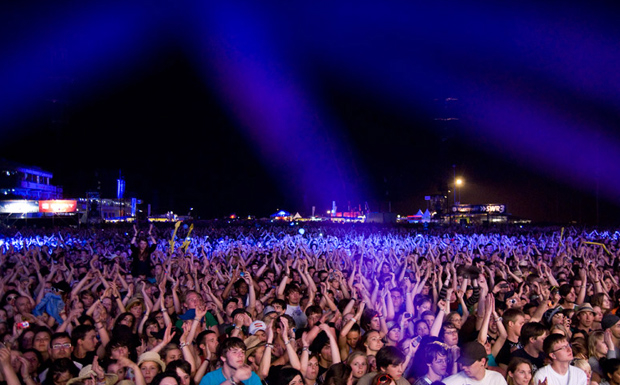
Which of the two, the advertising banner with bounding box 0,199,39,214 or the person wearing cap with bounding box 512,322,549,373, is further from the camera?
the advertising banner with bounding box 0,199,39,214

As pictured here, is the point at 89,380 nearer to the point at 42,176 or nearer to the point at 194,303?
the point at 194,303

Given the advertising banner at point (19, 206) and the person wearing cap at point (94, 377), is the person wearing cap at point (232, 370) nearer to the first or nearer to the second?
the person wearing cap at point (94, 377)

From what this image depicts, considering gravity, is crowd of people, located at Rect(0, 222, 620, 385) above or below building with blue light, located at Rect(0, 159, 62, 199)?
below

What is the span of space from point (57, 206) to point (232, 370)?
66.0m

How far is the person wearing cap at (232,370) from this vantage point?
4.53 m

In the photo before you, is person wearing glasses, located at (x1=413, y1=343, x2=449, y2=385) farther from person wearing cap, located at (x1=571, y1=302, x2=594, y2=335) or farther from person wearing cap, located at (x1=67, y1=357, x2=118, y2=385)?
person wearing cap, located at (x1=571, y1=302, x2=594, y2=335)

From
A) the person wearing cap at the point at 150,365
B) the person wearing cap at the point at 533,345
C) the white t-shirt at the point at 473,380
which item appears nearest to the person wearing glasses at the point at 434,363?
the white t-shirt at the point at 473,380

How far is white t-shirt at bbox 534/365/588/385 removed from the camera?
458cm

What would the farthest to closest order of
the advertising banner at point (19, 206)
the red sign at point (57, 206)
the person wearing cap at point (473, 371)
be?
1. the advertising banner at point (19, 206)
2. the red sign at point (57, 206)
3. the person wearing cap at point (473, 371)

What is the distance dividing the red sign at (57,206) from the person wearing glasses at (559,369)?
215 ft

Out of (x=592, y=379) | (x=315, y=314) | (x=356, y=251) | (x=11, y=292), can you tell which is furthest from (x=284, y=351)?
(x=356, y=251)

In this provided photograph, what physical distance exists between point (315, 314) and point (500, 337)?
2.15m

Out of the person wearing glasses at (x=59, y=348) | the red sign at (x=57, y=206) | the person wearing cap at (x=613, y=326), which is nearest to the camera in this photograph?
the person wearing glasses at (x=59, y=348)

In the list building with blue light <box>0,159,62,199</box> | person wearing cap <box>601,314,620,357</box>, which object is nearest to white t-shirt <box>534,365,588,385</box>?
person wearing cap <box>601,314,620,357</box>
